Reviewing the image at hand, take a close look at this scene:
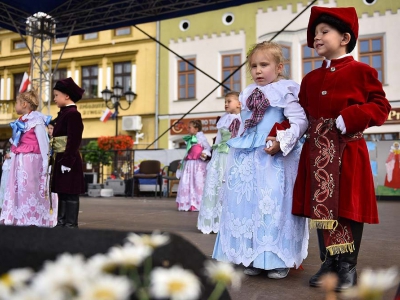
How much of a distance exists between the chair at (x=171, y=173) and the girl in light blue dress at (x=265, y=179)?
9064 mm

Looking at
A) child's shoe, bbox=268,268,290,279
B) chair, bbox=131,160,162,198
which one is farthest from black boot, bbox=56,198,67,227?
chair, bbox=131,160,162,198

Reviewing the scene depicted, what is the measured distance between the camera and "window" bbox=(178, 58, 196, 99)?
18.6 m

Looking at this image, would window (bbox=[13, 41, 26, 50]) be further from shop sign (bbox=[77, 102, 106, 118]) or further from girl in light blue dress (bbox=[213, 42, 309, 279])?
→ girl in light blue dress (bbox=[213, 42, 309, 279])

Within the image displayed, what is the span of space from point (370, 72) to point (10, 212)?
3.87 meters

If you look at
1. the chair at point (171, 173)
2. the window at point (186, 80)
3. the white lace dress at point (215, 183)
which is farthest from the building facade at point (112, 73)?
the white lace dress at point (215, 183)

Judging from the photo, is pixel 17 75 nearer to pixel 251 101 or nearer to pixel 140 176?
pixel 140 176

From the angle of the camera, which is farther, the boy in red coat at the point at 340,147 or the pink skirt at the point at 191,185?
the pink skirt at the point at 191,185

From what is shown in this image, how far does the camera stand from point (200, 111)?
60.2 ft

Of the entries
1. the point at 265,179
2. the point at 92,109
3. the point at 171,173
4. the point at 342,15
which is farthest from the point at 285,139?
the point at 92,109

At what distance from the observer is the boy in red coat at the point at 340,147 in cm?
240

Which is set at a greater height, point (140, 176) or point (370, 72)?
point (370, 72)

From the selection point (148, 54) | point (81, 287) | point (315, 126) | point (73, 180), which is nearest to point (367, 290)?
point (81, 287)

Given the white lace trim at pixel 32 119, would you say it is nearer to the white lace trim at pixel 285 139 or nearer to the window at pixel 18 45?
the white lace trim at pixel 285 139

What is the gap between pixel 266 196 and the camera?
9.11 feet
